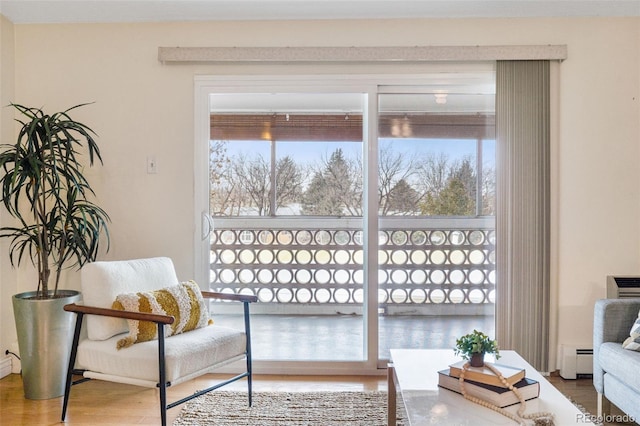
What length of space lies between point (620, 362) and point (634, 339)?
0.15 metres

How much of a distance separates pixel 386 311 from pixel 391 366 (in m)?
1.19

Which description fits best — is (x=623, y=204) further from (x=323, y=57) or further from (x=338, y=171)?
(x=323, y=57)

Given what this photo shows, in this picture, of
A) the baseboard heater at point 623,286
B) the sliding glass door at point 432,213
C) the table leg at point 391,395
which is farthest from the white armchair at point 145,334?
the baseboard heater at point 623,286

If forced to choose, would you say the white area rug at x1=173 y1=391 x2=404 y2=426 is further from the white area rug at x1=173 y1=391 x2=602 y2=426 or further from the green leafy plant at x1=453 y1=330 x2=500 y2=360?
the green leafy plant at x1=453 y1=330 x2=500 y2=360

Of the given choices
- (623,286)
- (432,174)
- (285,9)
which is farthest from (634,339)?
(285,9)

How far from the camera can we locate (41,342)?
2.87 metres

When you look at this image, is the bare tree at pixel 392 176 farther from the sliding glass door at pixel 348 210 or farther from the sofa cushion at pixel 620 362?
the sofa cushion at pixel 620 362

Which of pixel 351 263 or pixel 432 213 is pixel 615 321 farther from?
pixel 351 263

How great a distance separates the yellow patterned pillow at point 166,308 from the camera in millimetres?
2488

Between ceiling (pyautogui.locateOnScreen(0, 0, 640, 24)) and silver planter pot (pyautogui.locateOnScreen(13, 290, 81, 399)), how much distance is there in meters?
1.81

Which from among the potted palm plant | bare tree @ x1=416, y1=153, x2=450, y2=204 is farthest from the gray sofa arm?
the potted palm plant

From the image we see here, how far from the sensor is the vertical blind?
3268 millimetres

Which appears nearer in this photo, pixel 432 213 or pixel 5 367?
pixel 5 367

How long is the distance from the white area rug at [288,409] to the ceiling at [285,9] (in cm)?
235
